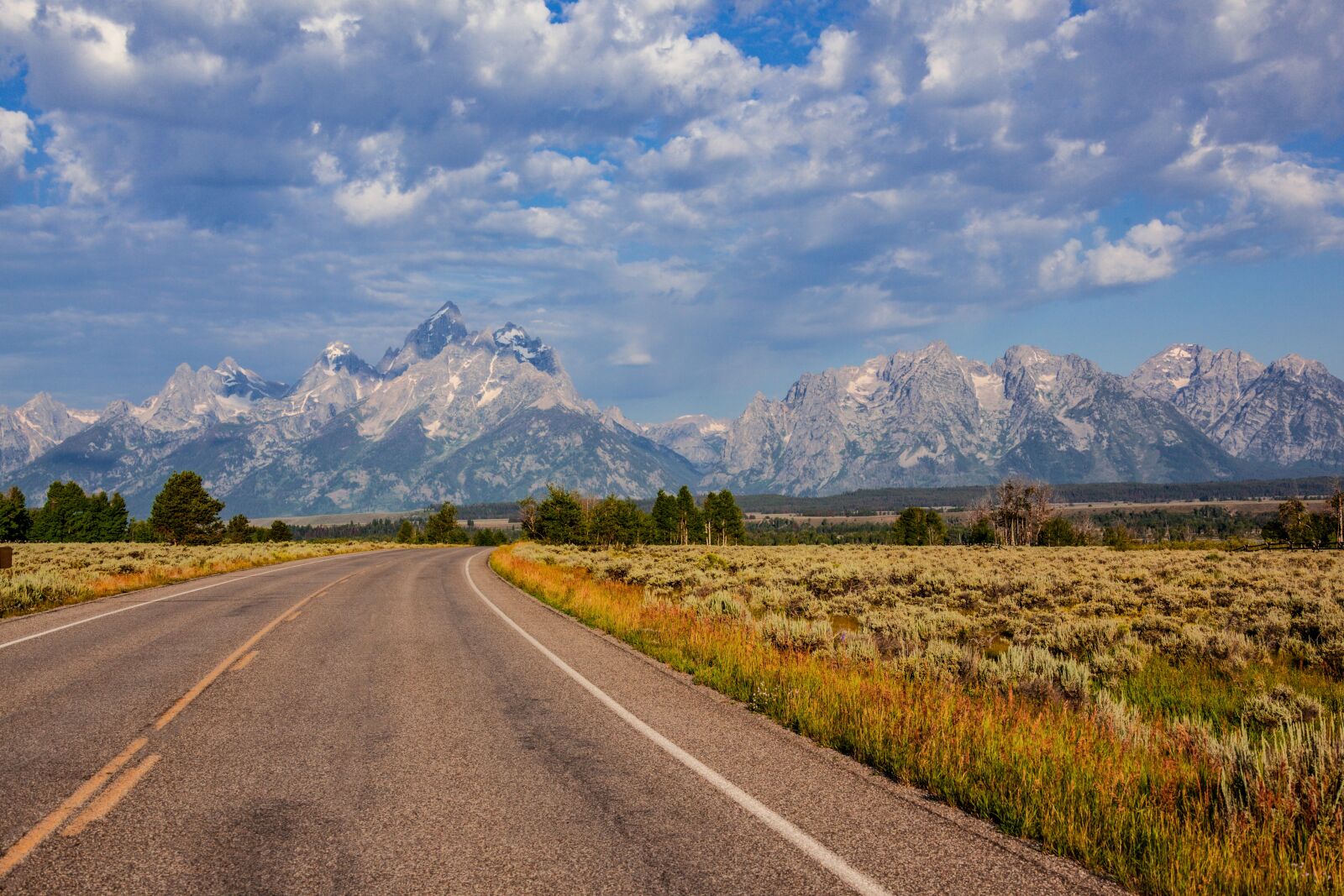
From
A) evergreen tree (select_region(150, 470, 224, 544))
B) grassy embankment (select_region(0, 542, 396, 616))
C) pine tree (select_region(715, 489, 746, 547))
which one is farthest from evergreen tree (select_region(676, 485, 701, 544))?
grassy embankment (select_region(0, 542, 396, 616))

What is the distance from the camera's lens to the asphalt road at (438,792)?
4.34 metres

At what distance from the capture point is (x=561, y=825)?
5078 mm

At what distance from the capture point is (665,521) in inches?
4648

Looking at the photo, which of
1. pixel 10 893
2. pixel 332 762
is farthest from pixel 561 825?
pixel 10 893

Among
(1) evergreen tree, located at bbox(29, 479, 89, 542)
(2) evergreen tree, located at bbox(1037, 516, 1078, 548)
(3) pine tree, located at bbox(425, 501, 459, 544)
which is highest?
(1) evergreen tree, located at bbox(29, 479, 89, 542)

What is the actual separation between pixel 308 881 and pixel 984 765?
16.2 ft

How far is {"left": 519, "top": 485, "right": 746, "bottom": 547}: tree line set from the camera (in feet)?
295

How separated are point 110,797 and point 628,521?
105m

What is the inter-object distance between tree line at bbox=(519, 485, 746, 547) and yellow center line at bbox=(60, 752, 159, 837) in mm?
82337

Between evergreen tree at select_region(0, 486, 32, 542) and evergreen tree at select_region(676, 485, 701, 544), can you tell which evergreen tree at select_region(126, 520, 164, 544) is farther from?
evergreen tree at select_region(676, 485, 701, 544)

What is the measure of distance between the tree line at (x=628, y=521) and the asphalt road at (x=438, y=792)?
7861 centimetres

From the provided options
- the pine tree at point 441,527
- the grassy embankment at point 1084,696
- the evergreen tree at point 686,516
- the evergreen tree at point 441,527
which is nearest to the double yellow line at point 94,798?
the grassy embankment at point 1084,696

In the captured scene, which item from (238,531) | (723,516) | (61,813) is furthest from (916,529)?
(61,813)

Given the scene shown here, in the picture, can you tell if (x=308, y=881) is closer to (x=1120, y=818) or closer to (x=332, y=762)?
(x=332, y=762)
